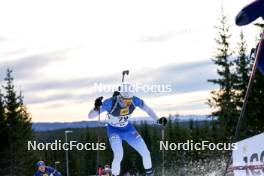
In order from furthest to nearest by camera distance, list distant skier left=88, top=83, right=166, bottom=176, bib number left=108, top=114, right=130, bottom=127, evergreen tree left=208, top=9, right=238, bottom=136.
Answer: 1. evergreen tree left=208, top=9, right=238, bottom=136
2. bib number left=108, top=114, right=130, bottom=127
3. distant skier left=88, top=83, right=166, bottom=176

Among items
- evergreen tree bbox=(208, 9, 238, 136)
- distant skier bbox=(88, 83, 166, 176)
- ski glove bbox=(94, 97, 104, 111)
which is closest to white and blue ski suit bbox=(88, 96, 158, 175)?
distant skier bbox=(88, 83, 166, 176)

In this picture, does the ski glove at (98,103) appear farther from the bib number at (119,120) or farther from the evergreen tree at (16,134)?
the evergreen tree at (16,134)

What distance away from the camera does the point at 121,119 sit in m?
10.9

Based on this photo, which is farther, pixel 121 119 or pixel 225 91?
pixel 225 91

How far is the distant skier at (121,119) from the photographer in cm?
1063

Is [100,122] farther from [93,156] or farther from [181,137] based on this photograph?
[93,156]

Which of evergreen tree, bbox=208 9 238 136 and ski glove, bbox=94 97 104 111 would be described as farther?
evergreen tree, bbox=208 9 238 136

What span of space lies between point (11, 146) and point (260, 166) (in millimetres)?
42235

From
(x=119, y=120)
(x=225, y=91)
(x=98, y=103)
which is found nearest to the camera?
(x=98, y=103)

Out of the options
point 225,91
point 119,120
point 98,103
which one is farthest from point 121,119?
point 225,91

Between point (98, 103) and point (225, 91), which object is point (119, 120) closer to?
point (98, 103)

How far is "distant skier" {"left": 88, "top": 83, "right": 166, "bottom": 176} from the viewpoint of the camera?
10633 mm

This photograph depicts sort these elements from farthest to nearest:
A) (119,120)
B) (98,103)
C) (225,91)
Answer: (225,91) < (119,120) < (98,103)

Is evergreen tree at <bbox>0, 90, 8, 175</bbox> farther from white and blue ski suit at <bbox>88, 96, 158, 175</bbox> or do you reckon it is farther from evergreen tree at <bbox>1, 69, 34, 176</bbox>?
white and blue ski suit at <bbox>88, 96, 158, 175</bbox>
